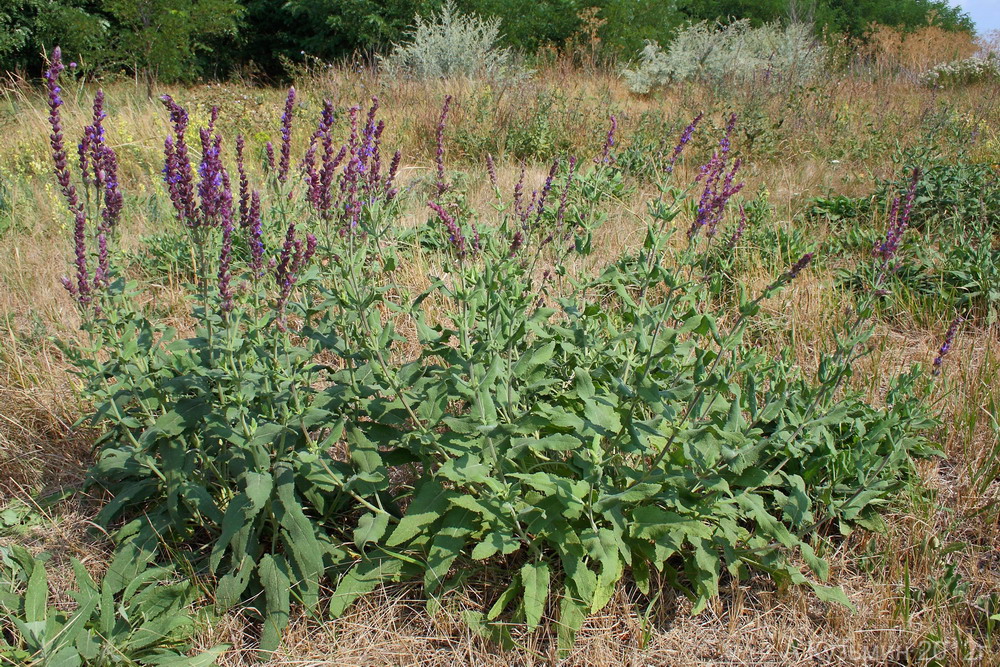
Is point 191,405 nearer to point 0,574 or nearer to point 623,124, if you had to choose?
point 0,574

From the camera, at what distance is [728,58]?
526 inches

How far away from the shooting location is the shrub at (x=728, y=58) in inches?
466

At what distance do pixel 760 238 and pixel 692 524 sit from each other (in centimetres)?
304

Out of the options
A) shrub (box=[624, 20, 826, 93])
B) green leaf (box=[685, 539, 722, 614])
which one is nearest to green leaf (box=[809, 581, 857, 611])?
green leaf (box=[685, 539, 722, 614])

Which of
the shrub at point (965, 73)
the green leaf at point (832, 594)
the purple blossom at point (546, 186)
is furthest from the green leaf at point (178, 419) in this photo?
the shrub at point (965, 73)

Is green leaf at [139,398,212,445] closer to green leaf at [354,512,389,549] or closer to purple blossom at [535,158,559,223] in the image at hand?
green leaf at [354,512,389,549]

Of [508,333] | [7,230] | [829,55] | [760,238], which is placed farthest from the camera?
[829,55]

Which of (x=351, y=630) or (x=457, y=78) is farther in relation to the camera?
(x=457, y=78)

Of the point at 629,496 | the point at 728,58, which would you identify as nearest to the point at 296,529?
the point at 629,496

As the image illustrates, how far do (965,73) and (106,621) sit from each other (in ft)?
48.2

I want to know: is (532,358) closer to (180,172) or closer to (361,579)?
(361,579)

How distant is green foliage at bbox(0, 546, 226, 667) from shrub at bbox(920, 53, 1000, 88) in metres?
13.0

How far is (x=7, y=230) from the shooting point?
5.17 meters

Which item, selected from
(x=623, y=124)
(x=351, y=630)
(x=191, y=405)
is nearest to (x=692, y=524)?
(x=351, y=630)
